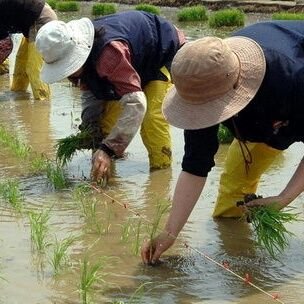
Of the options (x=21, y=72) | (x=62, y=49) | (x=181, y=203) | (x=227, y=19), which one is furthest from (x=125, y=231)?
(x=227, y=19)

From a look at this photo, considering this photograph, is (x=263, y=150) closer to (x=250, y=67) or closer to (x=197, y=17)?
(x=250, y=67)

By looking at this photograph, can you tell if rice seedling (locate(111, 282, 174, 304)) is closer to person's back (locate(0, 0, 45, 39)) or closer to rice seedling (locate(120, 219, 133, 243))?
rice seedling (locate(120, 219, 133, 243))

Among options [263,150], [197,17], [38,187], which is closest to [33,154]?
[38,187]

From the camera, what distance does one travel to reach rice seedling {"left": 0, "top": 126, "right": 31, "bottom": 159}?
5.54m

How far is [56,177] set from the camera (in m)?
4.85

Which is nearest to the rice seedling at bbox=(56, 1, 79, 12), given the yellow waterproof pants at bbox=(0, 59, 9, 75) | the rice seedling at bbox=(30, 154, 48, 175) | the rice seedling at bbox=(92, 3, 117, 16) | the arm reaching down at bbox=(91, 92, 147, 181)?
the rice seedling at bbox=(92, 3, 117, 16)

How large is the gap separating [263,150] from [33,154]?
82.5 inches

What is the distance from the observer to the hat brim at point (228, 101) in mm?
3145

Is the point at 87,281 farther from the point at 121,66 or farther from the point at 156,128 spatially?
the point at 156,128

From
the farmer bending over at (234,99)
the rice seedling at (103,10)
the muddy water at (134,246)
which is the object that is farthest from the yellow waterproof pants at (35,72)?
the rice seedling at (103,10)

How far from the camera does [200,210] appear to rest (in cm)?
441

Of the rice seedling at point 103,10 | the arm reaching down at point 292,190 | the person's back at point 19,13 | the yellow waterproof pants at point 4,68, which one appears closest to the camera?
the arm reaching down at point 292,190

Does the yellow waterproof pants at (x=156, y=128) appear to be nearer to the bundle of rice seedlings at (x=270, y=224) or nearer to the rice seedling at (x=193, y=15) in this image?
the bundle of rice seedlings at (x=270, y=224)

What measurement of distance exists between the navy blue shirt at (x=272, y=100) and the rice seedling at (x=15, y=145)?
228 centimetres
